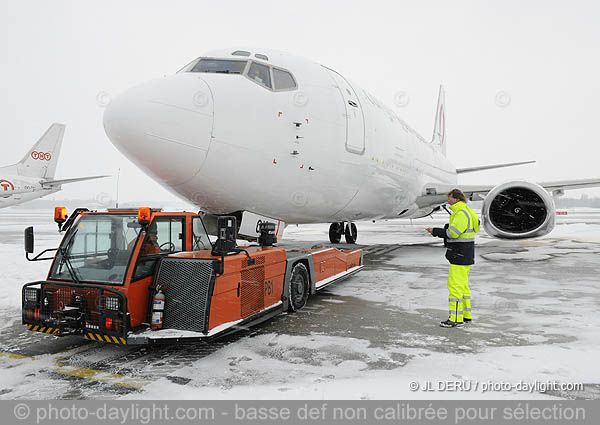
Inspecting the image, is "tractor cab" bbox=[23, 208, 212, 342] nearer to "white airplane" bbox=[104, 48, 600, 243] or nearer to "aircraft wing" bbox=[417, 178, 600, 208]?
"white airplane" bbox=[104, 48, 600, 243]

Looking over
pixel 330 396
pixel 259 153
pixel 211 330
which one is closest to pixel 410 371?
pixel 330 396

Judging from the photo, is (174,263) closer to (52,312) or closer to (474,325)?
(52,312)

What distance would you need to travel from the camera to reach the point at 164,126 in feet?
16.9

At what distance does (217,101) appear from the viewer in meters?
5.66

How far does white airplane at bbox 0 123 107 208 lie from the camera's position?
91.6 feet

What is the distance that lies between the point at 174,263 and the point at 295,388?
1.91 m

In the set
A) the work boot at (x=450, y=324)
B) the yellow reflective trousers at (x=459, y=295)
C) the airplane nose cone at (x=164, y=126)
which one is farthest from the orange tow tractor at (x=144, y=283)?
the yellow reflective trousers at (x=459, y=295)

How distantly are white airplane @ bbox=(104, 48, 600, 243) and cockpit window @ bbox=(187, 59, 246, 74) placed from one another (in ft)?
0.05

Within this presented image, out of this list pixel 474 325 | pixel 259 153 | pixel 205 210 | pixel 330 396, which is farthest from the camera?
pixel 205 210

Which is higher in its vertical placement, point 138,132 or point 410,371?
point 138,132

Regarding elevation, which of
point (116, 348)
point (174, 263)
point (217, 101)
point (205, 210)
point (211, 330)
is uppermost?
point (217, 101)

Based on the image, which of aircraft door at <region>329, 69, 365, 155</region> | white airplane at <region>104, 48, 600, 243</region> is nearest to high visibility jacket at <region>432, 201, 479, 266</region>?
white airplane at <region>104, 48, 600, 243</region>

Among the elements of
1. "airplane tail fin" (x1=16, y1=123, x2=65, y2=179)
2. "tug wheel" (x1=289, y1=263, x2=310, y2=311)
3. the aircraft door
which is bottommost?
"tug wheel" (x1=289, y1=263, x2=310, y2=311)

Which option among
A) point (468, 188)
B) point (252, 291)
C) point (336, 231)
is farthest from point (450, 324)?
point (336, 231)
